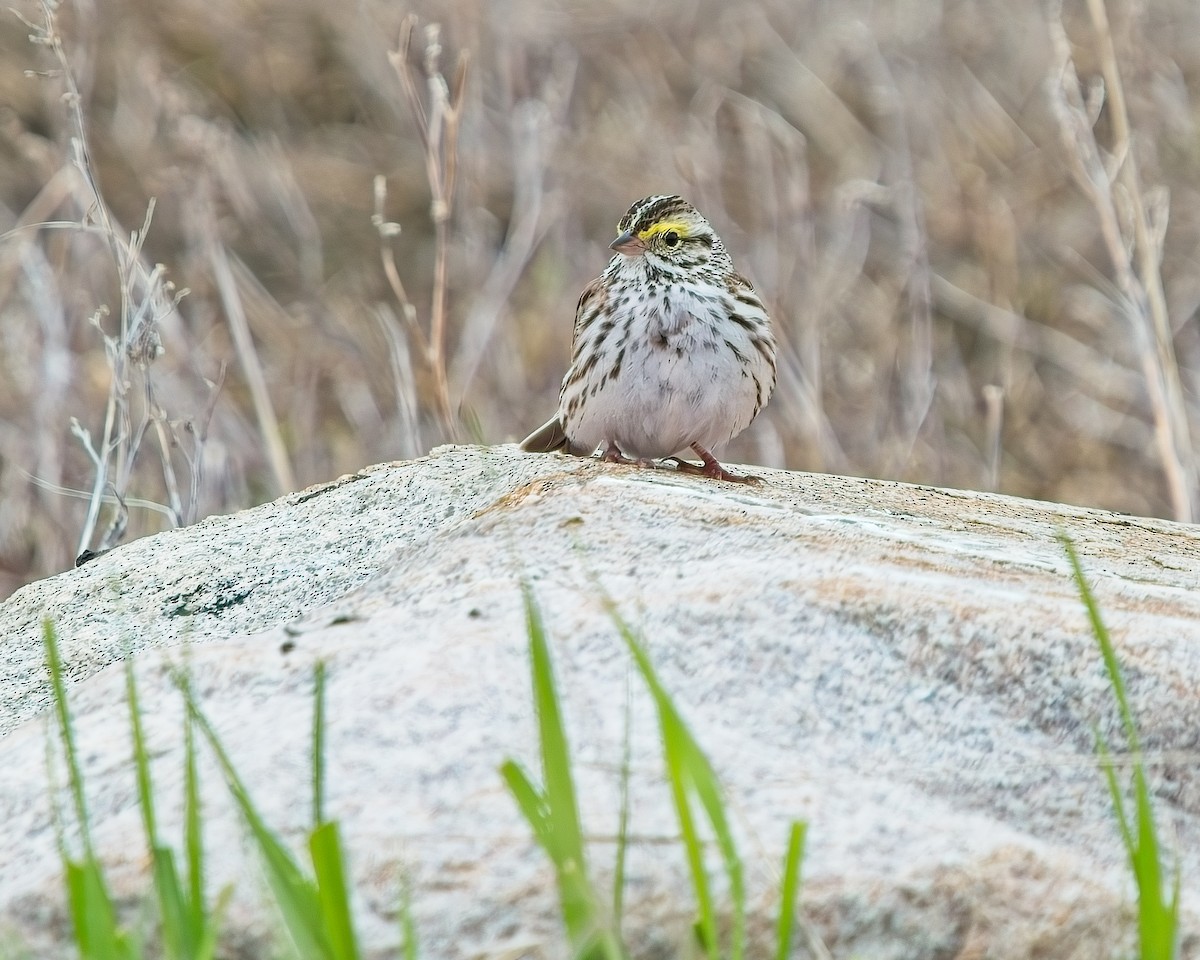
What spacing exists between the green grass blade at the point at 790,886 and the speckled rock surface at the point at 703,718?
52 millimetres

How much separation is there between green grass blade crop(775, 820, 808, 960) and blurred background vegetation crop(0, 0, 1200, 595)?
4.30m

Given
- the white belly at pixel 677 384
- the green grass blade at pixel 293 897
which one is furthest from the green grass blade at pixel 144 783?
the white belly at pixel 677 384

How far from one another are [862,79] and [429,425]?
391cm

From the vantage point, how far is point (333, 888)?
1820 mm

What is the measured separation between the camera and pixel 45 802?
224cm

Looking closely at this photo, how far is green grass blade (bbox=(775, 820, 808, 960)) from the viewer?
73.5 inches

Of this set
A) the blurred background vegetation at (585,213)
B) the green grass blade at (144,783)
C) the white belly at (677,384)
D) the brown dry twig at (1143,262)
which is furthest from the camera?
the blurred background vegetation at (585,213)

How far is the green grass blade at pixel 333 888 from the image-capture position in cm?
181

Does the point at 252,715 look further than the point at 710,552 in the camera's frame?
No

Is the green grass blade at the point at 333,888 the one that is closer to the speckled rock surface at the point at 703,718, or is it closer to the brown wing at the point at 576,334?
the speckled rock surface at the point at 703,718

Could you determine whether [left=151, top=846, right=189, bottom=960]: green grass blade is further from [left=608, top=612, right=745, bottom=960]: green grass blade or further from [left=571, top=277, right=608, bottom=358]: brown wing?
[left=571, top=277, right=608, bottom=358]: brown wing

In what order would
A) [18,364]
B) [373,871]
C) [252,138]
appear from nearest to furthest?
[373,871], [18,364], [252,138]

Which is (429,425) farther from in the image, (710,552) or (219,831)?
(219,831)

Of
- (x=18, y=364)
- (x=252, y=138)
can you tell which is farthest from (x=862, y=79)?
(x=18, y=364)
